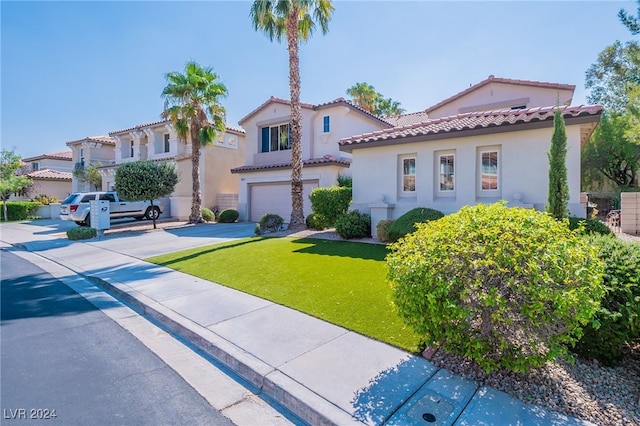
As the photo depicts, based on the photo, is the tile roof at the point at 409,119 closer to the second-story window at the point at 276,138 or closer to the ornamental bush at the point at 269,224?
the second-story window at the point at 276,138

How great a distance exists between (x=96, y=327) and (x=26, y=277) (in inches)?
234

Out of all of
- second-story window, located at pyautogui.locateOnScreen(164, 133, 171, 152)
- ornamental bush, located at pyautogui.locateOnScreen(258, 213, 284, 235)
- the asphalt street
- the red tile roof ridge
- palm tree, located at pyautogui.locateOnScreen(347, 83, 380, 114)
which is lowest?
the asphalt street

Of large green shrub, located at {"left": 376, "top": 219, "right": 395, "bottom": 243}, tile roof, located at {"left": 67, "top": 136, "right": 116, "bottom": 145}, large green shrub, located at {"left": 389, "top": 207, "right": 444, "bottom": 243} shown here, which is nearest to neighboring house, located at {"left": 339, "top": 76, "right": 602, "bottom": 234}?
large green shrub, located at {"left": 376, "top": 219, "right": 395, "bottom": 243}

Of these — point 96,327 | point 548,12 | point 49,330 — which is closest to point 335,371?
point 96,327

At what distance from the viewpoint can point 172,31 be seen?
1212cm

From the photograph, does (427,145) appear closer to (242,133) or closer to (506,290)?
(506,290)

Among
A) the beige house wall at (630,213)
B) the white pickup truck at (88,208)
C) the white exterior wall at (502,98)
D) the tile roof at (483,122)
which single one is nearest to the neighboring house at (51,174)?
the white pickup truck at (88,208)

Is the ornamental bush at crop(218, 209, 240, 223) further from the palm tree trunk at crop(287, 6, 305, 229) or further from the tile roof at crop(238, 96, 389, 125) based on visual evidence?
the palm tree trunk at crop(287, 6, 305, 229)

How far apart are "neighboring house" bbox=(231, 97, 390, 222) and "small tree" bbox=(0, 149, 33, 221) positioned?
2276 cm

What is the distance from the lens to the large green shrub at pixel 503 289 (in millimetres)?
3270

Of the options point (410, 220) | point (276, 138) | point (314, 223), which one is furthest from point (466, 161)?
point (276, 138)

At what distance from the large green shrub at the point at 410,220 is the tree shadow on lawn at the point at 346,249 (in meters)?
0.67

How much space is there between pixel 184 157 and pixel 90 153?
54.1ft

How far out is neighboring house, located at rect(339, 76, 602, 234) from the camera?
1031 cm
